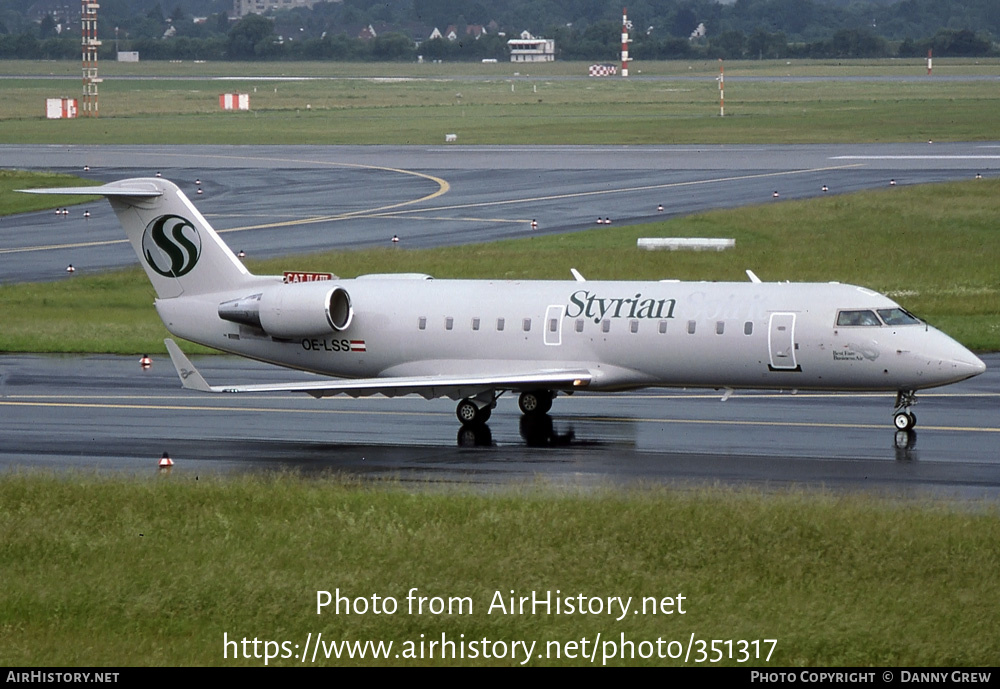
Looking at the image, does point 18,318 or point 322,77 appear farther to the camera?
point 322,77

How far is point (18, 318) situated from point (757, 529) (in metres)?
29.2

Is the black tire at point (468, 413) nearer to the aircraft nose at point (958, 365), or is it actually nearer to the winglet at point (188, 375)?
the winglet at point (188, 375)

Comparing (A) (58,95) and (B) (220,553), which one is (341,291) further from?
(A) (58,95)

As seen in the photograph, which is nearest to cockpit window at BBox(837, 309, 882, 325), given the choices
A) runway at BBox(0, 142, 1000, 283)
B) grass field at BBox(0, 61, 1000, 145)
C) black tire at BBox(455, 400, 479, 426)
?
black tire at BBox(455, 400, 479, 426)

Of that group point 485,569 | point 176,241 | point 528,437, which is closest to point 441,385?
point 528,437

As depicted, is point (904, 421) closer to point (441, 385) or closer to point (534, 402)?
point (534, 402)

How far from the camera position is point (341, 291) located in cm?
2941

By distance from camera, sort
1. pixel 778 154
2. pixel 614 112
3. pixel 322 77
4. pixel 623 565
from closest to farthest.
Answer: pixel 623 565
pixel 778 154
pixel 614 112
pixel 322 77

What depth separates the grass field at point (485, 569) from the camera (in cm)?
1507

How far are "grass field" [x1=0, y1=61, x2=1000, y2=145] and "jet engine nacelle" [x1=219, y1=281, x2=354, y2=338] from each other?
217ft

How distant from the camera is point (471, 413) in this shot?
28.0 metres

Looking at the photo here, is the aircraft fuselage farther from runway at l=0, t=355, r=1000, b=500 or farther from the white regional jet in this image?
runway at l=0, t=355, r=1000, b=500

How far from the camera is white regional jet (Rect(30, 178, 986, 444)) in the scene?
26672 mm

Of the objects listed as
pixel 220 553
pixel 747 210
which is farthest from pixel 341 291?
pixel 747 210
